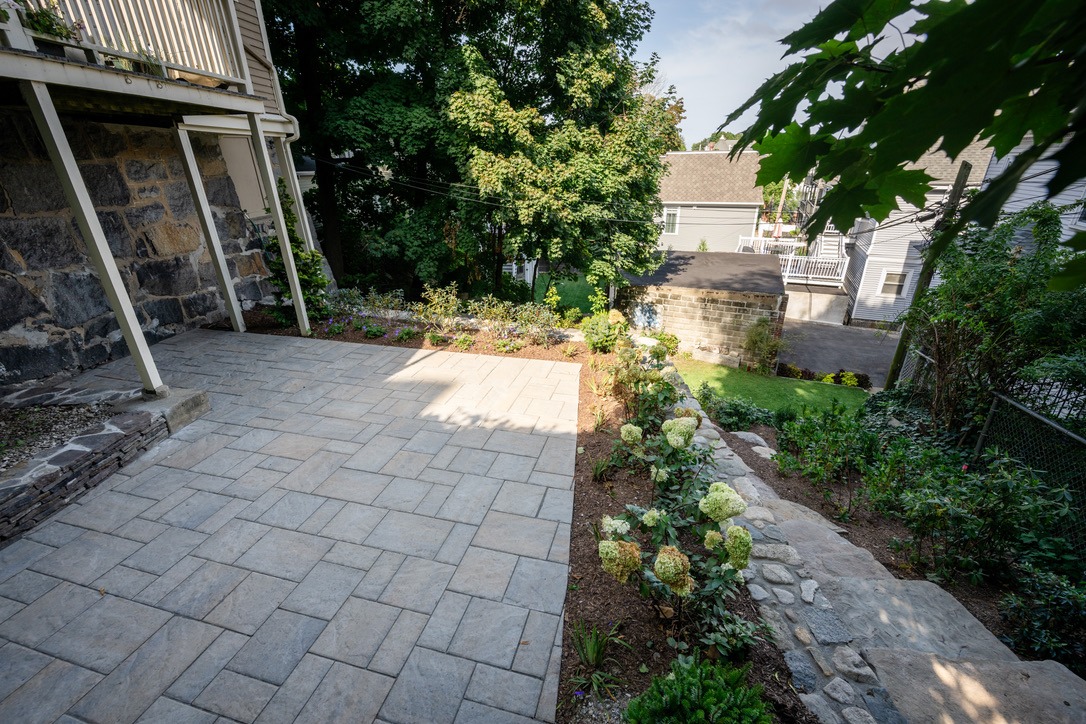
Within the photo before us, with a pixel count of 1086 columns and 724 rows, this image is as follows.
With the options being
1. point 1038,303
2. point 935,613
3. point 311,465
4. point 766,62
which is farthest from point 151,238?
point 1038,303

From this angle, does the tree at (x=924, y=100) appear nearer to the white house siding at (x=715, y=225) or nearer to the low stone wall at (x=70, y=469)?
the low stone wall at (x=70, y=469)

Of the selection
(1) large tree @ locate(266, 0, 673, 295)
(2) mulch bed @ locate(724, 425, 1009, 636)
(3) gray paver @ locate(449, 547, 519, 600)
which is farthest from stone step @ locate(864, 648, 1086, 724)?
(1) large tree @ locate(266, 0, 673, 295)

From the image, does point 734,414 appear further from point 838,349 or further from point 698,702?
point 838,349

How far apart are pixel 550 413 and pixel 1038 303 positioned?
4709 mm

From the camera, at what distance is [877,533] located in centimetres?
373

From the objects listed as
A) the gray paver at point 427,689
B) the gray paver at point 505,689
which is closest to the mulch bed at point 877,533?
the gray paver at point 505,689

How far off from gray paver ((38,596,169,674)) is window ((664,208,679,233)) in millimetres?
20477

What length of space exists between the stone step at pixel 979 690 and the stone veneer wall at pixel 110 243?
770cm

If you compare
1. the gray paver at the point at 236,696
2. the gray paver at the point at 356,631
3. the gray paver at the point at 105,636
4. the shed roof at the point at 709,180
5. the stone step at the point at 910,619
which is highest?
the shed roof at the point at 709,180

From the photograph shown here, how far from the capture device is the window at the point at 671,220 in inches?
777

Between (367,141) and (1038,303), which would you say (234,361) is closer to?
(367,141)

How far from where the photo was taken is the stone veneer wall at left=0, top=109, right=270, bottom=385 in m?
4.55

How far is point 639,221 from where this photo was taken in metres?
9.60

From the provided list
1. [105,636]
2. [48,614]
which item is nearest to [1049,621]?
[105,636]
